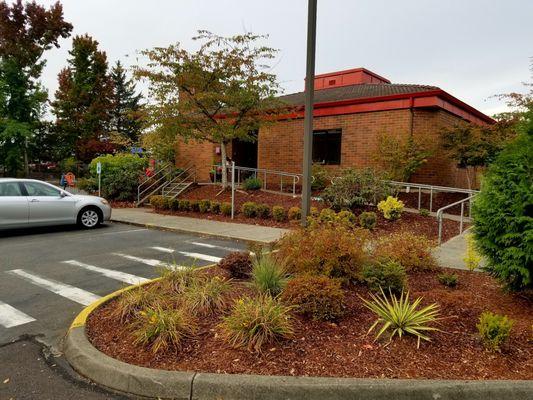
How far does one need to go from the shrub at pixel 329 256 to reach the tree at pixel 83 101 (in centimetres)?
3924

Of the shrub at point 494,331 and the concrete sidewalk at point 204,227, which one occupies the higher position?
the shrub at point 494,331

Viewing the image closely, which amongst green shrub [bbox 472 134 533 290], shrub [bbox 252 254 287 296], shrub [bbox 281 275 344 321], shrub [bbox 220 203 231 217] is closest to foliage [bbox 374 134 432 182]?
shrub [bbox 220 203 231 217]

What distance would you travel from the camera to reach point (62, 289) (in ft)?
18.5

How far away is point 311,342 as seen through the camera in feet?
A: 10.7

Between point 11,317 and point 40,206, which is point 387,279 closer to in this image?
point 11,317

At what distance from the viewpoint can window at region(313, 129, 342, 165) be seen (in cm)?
1597

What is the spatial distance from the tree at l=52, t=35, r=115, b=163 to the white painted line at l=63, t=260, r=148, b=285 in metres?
35.6

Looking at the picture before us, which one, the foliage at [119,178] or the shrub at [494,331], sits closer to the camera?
the shrub at [494,331]

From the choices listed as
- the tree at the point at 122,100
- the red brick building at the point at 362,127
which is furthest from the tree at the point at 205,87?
the tree at the point at 122,100

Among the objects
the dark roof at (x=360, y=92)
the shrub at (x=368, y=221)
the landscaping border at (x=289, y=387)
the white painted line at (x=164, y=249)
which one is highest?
the dark roof at (x=360, y=92)

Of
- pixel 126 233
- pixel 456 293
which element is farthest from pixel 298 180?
pixel 456 293

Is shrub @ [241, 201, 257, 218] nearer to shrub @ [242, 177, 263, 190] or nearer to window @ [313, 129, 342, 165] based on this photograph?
shrub @ [242, 177, 263, 190]

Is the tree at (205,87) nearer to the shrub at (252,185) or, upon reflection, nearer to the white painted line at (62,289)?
the shrub at (252,185)

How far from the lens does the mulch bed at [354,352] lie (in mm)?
2852
